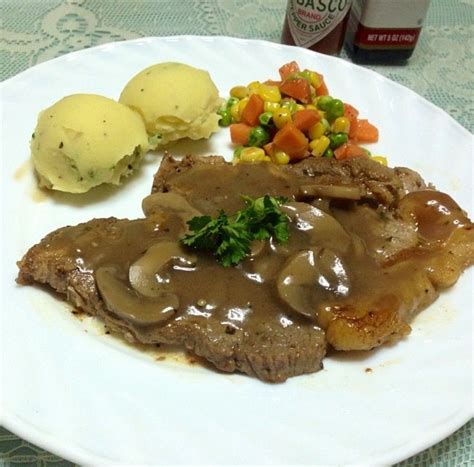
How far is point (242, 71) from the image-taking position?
4.12 m

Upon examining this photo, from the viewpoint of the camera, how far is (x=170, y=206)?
2.93 m

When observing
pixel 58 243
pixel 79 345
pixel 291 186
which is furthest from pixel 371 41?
pixel 79 345

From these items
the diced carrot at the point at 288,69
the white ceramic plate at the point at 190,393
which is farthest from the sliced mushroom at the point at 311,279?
the diced carrot at the point at 288,69

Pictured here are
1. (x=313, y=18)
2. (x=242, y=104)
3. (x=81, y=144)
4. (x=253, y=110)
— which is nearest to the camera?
(x=81, y=144)

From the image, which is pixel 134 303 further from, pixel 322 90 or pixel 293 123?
pixel 322 90

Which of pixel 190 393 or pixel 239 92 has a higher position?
pixel 239 92

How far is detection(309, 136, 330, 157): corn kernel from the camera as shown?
140 inches

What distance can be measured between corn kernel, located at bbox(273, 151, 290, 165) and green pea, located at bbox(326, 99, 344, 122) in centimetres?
41

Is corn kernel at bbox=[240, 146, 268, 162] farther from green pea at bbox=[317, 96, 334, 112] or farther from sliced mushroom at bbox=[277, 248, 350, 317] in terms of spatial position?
sliced mushroom at bbox=[277, 248, 350, 317]

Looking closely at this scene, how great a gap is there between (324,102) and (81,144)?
154 cm

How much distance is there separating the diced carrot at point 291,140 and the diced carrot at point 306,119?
1.6 inches

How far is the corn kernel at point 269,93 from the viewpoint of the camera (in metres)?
3.71

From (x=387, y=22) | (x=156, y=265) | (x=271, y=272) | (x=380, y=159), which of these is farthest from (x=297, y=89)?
(x=156, y=265)

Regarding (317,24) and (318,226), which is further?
(317,24)
